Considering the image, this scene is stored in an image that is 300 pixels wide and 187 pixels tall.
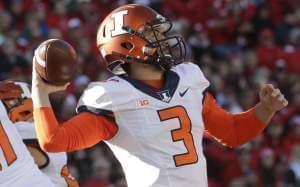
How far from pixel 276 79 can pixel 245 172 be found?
1642mm

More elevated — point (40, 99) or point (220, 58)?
point (40, 99)

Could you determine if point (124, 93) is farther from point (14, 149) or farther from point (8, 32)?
point (8, 32)

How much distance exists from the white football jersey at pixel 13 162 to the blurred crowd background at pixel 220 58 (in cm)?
360

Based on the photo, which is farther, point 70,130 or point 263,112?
point 263,112

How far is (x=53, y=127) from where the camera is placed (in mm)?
3516

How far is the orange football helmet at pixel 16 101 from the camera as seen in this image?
4.17 m

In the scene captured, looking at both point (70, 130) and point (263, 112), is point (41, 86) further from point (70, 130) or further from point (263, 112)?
point (263, 112)

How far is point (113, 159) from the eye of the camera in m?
7.71

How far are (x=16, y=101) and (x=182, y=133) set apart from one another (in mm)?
882

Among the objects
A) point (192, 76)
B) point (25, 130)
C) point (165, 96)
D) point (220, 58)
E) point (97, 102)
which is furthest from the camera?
point (220, 58)

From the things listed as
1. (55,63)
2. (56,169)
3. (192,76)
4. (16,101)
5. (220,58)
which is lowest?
(220,58)

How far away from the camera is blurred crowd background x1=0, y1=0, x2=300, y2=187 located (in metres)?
8.17

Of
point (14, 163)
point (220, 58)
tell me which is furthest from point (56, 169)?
point (220, 58)

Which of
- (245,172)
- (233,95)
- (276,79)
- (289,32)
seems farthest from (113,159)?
(289,32)
